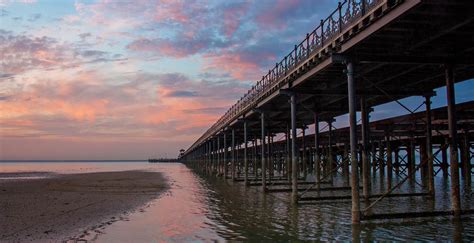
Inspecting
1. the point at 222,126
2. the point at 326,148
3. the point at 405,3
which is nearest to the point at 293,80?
the point at 405,3

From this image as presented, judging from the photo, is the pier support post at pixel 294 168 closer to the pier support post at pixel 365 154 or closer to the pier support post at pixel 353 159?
the pier support post at pixel 365 154

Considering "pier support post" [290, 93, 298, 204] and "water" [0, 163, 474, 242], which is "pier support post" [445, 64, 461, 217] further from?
"pier support post" [290, 93, 298, 204]

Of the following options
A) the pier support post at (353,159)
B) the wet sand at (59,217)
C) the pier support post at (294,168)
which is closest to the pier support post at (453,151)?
the pier support post at (353,159)

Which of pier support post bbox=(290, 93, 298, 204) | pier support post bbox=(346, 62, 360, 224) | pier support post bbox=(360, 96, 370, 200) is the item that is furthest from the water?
pier support post bbox=(360, 96, 370, 200)

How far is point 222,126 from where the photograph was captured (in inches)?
2039

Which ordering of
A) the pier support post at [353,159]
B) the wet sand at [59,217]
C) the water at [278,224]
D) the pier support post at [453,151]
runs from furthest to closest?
1. the pier support post at [453,151]
2. the pier support post at [353,159]
3. the wet sand at [59,217]
4. the water at [278,224]

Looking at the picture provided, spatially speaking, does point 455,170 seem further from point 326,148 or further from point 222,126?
point 326,148

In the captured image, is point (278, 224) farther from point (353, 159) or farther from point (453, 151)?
point (453, 151)

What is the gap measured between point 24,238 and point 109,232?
2.63m

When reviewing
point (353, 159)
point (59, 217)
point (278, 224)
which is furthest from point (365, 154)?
point (59, 217)

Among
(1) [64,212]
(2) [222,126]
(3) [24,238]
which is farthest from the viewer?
(2) [222,126]

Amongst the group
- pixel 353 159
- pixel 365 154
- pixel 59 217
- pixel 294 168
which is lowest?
pixel 59 217

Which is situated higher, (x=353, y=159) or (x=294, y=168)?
(x=353, y=159)

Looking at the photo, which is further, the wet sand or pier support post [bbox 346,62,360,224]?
pier support post [bbox 346,62,360,224]
